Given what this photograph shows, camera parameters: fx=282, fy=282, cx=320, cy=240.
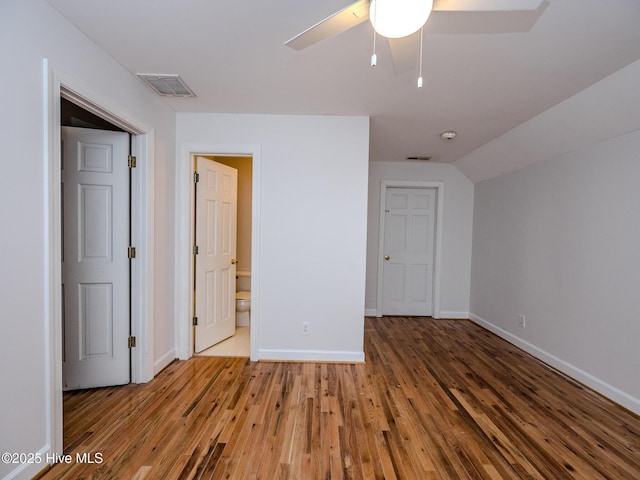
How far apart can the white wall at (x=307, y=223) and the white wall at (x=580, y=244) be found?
185 centimetres

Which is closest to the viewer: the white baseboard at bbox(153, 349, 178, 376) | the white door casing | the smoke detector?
the white baseboard at bbox(153, 349, 178, 376)

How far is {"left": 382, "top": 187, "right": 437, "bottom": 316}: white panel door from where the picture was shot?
448 centimetres

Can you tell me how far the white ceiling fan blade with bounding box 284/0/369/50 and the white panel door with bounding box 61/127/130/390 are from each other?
182 centimetres

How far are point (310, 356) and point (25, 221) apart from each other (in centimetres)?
232

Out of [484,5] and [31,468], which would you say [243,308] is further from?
[484,5]

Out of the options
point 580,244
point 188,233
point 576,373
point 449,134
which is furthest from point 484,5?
point 576,373

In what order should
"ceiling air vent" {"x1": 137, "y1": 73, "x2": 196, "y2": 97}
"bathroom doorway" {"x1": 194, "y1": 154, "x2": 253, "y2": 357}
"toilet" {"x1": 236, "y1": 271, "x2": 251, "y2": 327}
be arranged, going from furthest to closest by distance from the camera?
"toilet" {"x1": 236, "y1": 271, "x2": 251, "y2": 327}
"bathroom doorway" {"x1": 194, "y1": 154, "x2": 253, "y2": 357}
"ceiling air vent" {"x1": 137, "y1": 73, "x2": 196, "y2": 97}

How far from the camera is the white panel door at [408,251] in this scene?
14.7 ft

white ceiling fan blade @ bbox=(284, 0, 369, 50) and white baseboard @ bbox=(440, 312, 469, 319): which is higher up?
white ceiling fan blade @ bbox=(284, 0, 369, 50)

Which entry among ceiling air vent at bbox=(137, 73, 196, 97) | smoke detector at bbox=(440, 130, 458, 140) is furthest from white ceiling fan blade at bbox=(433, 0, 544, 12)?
smoke detector at bbox=(440, 130, 458, 140)

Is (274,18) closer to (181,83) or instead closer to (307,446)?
(181,83)

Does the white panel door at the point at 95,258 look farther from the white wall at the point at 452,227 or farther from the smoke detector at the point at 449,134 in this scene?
the white wall at the point at 452,227

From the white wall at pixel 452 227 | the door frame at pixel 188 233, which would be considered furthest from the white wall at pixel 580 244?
the door frame at pixel 188 233

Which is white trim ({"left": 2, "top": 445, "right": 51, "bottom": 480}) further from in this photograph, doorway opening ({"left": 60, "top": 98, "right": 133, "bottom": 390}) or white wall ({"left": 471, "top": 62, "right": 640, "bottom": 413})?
white wall ({"left": 471, "top": 62, "right": 640, "bottom": 413})
